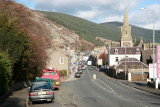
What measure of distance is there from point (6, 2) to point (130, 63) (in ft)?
154

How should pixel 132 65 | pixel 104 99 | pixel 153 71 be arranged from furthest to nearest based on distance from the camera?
1. pixel 132 65
2. pixel 153 71
3. pixel 104 99

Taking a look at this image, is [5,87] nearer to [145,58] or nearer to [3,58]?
[3,58]

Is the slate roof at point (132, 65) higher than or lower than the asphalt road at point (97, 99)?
higher

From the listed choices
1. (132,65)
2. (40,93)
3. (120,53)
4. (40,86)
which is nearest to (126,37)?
Answer: (120,53)

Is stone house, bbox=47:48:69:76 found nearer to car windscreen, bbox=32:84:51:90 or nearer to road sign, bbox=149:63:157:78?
road sign, bbox=149:63:157:78

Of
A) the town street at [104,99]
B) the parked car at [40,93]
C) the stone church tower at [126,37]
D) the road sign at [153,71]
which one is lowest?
the town street at [104,99]

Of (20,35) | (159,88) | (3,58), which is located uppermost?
(20,35)

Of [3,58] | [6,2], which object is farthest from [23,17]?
[3,58]

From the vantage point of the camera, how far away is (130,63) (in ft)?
231

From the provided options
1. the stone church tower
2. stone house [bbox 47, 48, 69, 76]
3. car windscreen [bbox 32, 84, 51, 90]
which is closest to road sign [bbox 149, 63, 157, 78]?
car windscreen [bbox 32, 84, 51, 90]

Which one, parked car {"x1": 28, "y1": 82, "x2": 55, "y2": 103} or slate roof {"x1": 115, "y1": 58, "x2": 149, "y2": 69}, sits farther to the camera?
slate roof {"x1": 115, "y1": 58, "x2": 149, "y2": 69}

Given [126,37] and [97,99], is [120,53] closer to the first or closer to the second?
[126,37]

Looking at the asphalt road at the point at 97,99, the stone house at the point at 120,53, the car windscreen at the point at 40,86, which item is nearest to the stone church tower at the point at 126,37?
the stone house at the point at 120,53

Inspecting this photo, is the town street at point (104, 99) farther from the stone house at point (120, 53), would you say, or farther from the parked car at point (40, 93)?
the stone house at point (120, 53)
